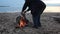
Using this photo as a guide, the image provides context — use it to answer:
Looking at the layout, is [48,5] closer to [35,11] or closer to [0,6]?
[0,6]

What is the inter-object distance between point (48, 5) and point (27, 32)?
8.26 metres

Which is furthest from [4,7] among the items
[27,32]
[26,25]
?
[27,32]

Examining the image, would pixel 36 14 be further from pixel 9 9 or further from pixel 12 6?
pixel 12 6

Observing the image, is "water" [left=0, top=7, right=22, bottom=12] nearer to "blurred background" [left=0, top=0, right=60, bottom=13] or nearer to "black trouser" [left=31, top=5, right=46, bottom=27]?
"blurred background" [left=0, top=0, right=60, bottom=13]

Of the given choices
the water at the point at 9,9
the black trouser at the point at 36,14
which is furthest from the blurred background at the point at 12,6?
the black trouser at the point at 36,14

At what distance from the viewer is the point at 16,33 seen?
7.04 m

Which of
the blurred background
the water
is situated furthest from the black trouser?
the water

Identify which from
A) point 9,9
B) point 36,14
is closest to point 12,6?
point 9,9

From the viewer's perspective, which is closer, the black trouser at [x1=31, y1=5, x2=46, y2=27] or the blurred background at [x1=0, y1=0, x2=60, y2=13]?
the black trouser at [x1=31, y1=5, x2=46, y2=27]

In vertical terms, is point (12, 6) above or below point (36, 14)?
above

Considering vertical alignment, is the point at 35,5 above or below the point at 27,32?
above

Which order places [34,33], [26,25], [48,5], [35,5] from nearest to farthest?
[34,33]
[35,5]
[26,25]
[48,5]

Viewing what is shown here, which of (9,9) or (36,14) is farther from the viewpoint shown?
(9,9)

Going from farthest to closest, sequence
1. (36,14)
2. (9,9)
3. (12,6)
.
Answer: (12,6), (9,9), (36,14)
